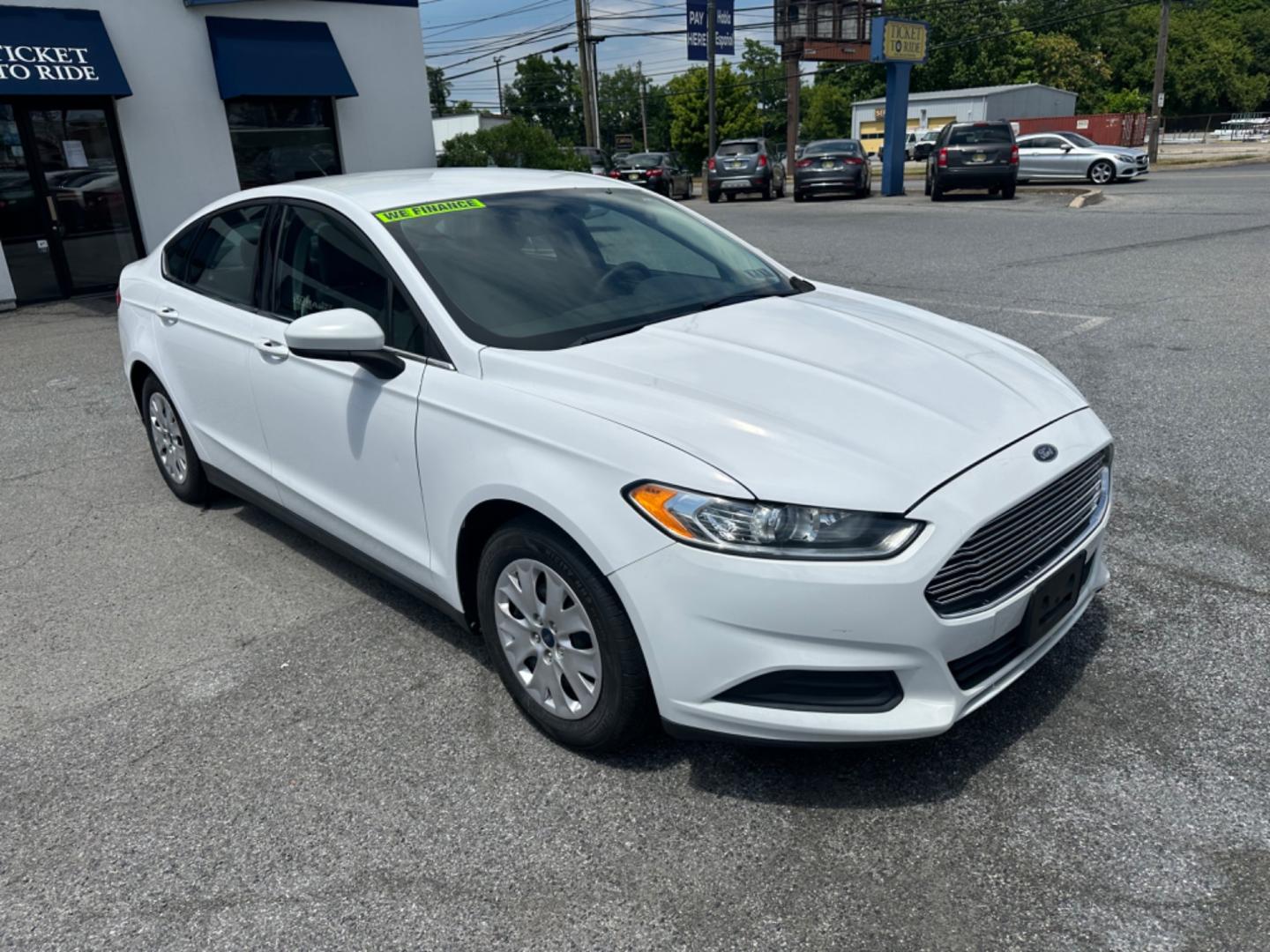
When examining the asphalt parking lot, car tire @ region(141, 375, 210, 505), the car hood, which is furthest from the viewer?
car tire @ region(141, 375, 210, 505)

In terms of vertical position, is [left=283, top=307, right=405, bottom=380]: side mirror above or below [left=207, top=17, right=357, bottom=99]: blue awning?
below

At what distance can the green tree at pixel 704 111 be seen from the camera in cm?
5784

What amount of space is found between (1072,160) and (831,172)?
7.15 metres

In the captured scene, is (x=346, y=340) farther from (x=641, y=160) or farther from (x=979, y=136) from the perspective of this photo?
(x=641, y=160)

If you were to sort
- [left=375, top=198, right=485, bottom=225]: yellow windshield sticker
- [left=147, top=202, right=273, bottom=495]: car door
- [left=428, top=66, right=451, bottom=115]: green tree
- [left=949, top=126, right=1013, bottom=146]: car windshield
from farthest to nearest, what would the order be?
[left=428, top=66, right=451, bottom=115]: green tree → [left=949, top=126, right=1013, bottom=146]: car windshield → [left=147, top=202, right=273, bottom=495]: car door → [left=375, top=198, right=485, bottom=225]: yellow windshield sticker

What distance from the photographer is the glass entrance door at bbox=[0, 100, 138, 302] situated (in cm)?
1189

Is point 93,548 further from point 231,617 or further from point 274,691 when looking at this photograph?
point 274,691

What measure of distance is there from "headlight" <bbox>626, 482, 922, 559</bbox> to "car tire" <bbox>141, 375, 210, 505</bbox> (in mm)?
3278

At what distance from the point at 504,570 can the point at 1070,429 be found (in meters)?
1.73

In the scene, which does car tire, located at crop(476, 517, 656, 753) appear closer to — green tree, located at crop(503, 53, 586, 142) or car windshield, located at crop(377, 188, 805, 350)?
car windshield, located at crop(377, 188, 805, 350)

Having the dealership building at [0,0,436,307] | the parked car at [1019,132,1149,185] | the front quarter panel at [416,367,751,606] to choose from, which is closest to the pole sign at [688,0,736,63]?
the parked car at [1019,132,1149,185]

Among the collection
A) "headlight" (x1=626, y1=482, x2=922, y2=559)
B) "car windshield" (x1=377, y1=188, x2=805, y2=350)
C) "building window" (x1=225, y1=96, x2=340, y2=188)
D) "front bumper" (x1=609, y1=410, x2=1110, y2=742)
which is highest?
"building window" (x1=225, y1=96, x2=340, y2=188)

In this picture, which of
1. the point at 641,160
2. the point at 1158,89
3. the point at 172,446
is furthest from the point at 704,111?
the point at 172,446

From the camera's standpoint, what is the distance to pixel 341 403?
3.43 metres
